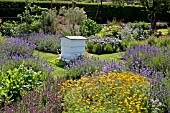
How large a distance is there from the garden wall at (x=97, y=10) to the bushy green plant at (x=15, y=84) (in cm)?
1710

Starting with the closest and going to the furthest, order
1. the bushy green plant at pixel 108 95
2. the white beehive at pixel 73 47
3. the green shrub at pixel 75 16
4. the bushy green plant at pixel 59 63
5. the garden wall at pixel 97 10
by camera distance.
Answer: the bushy green plant at pixel 108 95 < the bushy green plant at pixel 59 63 < the white beehive at pixel 73 47 < the green shrub at pixel 75 16 < the garden wall at pixel 97 10

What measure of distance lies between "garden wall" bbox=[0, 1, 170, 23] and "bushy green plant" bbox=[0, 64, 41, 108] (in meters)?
17.1

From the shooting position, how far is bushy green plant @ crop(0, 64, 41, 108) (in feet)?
16.8

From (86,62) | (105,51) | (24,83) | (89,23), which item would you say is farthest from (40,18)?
(24,83)

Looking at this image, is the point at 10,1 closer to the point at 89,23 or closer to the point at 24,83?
the point at 89,23

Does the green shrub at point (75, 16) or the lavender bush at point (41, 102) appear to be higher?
the green shrub at point (75, 16)

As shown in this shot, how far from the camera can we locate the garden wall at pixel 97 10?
23.1 meters

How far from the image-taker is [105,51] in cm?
1190

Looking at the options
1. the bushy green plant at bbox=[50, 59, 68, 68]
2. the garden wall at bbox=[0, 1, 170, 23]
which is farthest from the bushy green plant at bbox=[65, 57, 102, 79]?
the garden wall at bbox=[0, 1, 170, 23]

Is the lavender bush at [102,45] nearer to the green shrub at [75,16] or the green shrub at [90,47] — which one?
the green shrub at [90,47]

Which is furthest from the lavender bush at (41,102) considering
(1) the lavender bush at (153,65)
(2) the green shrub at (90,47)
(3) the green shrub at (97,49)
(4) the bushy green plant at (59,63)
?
(2) the green shrub at (90,47)

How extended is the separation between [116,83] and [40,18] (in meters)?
10.5

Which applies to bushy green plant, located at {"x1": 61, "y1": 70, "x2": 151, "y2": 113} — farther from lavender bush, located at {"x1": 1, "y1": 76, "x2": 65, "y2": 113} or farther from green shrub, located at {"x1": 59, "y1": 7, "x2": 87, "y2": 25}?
green shrub, located at {"x1": 59, "y1": 7, "x2": 87, "y2": 25}

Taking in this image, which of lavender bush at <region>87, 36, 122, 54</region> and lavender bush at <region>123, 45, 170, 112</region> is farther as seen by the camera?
lavender bush at <region>87, 36, 122, 54</region>
